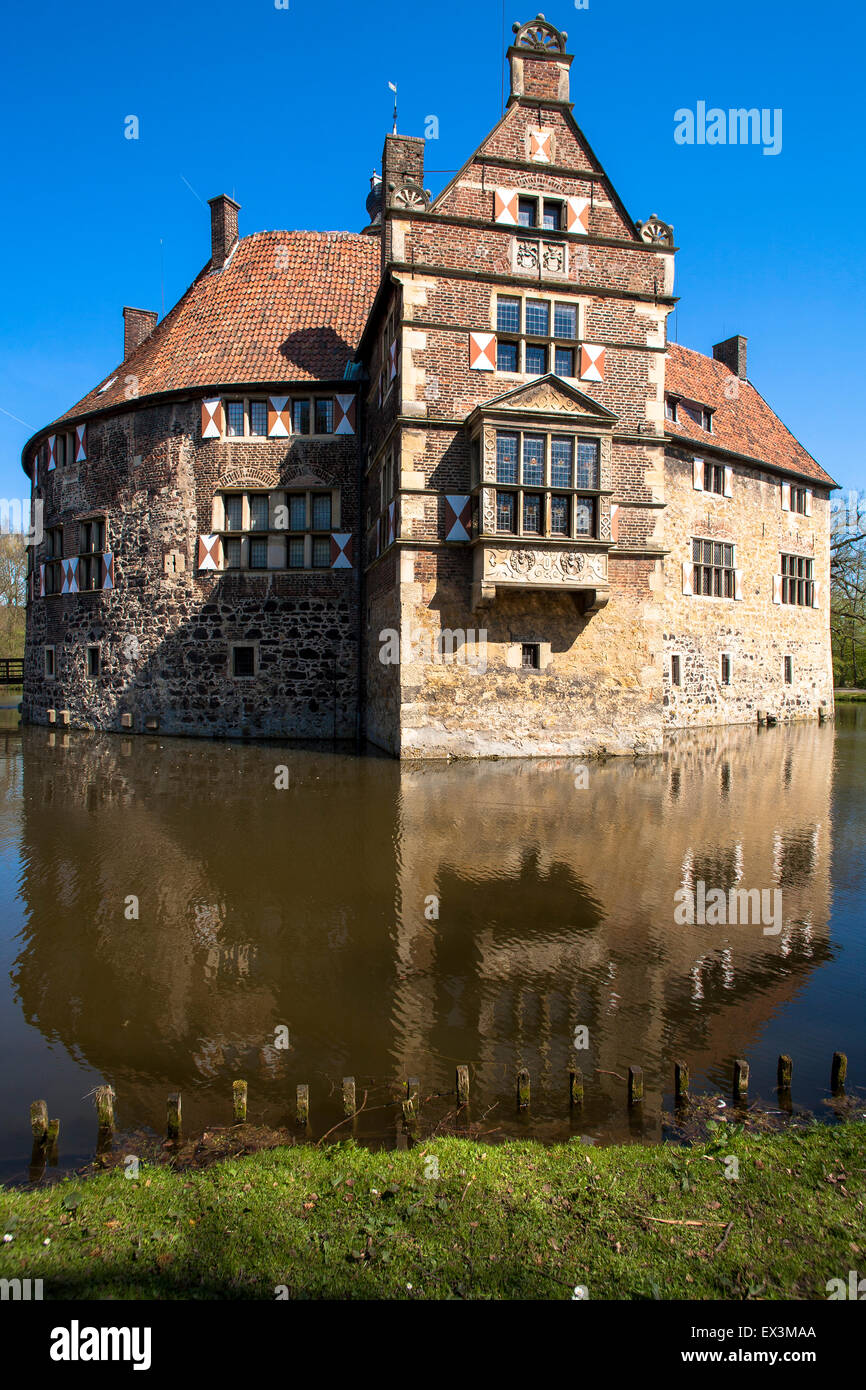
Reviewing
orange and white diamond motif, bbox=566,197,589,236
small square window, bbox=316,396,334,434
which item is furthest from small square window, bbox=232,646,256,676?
orange and white diamond motif, bbox=566,197,589,236

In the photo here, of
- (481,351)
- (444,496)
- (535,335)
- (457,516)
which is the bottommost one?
(457,516)

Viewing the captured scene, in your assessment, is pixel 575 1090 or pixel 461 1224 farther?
pixel 575 1090

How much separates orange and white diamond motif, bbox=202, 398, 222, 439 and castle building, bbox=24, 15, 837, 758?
11 centimetres

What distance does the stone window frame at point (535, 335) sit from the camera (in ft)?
50.5

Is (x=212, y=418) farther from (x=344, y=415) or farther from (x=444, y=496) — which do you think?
(x=444, y=496)

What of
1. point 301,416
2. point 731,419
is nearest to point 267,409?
point 301,416

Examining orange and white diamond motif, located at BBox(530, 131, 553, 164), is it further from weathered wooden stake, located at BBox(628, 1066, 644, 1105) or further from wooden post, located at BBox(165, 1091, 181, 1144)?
wooden post, located at BBox(165, 1091, 181, 1144)

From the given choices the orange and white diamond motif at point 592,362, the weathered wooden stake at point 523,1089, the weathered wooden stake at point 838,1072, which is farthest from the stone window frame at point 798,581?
the weathered wooden stake at point 523,1089

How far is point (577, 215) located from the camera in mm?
15820

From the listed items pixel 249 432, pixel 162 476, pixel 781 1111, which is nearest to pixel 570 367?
pixel 249 432

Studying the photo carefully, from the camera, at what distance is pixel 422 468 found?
589 inches

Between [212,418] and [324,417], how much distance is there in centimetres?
305
